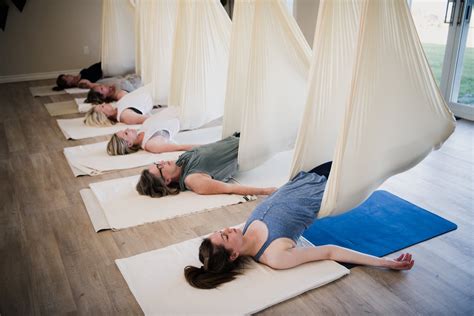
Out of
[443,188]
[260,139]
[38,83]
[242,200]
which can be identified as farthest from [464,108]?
[38,83]

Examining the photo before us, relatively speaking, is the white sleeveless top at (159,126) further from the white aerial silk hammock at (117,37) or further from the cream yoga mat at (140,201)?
the white aerial silk hammock at (117,37)

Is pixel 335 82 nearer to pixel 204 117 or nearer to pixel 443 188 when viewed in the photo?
pixel 443 188

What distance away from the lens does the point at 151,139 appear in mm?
3527

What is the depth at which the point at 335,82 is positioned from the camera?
89.7 inches

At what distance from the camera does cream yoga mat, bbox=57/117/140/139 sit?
3.99 meters

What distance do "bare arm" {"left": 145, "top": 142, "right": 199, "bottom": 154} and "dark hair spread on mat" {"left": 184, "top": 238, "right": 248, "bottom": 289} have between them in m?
1.62

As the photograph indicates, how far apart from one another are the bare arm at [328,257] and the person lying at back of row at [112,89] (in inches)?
132

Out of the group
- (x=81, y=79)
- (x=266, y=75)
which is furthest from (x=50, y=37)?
(x=266, y=75)

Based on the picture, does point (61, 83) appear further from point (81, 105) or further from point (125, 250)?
point (125, 250)

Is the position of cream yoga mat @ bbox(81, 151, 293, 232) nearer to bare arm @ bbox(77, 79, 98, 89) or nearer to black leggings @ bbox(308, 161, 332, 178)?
black leggings @ bbox(308, 161, 332, 178)

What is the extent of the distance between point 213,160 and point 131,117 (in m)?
1.65

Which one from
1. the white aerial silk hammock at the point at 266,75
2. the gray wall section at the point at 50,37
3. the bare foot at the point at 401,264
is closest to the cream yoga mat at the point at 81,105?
the gray wall section at the point at 50,37

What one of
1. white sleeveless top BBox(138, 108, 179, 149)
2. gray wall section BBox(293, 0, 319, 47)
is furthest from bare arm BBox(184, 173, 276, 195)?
gray wall section BBox(293, 0, 319, 47)

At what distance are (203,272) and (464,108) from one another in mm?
3275
